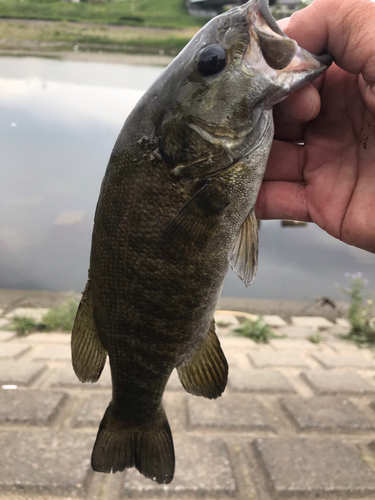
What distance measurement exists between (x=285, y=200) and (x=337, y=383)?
182 centimetres

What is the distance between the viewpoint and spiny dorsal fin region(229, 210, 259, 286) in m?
1.11

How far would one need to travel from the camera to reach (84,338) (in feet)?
4.12

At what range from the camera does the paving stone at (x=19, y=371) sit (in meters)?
2.63

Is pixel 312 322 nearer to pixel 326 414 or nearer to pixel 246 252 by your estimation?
pixel 326 414

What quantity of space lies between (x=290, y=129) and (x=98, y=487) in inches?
75.4

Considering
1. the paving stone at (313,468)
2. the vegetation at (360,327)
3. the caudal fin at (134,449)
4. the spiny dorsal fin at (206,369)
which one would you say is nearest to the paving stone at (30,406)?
the caudal fin at (134,449)

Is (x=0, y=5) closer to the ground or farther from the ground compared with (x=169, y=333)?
farther from the ground

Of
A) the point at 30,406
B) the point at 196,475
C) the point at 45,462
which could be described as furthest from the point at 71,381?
the point at 196,475

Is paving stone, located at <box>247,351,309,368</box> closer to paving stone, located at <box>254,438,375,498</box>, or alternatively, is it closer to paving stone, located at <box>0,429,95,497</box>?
paving stone, located at <box>254,438,375,498</box>

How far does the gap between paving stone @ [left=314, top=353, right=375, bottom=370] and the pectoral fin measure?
2.56 metres

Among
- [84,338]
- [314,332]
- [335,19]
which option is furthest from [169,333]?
[314,332]

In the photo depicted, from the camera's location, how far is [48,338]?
141 inches

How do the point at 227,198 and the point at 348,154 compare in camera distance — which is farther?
the point at 348,154

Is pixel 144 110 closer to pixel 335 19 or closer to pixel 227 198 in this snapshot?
pixel 227 198
